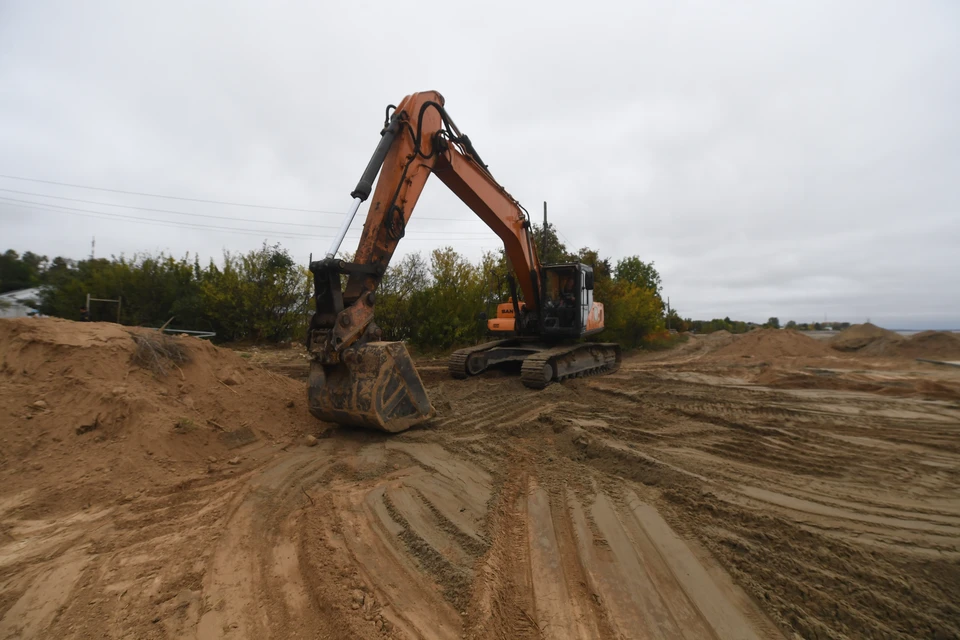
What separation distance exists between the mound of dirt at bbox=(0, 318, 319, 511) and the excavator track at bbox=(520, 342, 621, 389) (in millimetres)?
4150

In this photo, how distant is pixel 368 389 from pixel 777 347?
19271 mm

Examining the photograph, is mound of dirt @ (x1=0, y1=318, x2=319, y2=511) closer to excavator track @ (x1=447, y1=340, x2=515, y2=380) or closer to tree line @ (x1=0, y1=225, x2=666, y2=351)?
excavator track @ (x1=447, y1=340, x2=515, y2=380)

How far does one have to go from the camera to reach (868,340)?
1778 cm

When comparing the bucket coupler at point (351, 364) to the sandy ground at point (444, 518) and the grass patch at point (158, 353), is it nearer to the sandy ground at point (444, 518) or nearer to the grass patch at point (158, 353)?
the sandy ground at point (444, 518)

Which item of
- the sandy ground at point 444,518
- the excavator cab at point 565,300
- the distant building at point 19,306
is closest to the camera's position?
the sandy ground at point 444,518

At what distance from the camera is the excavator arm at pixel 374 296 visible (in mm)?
4930

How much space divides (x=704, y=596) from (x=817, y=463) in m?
3.19

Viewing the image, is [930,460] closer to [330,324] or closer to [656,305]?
[330,324]

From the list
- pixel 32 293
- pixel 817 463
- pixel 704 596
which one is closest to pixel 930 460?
pixel 817 463

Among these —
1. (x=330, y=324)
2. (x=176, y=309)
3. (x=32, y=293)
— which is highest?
(x=32, y=293)

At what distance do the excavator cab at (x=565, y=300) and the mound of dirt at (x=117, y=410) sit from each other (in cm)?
556

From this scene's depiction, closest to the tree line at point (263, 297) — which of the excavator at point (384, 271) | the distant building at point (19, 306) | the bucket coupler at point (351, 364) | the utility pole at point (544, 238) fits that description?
the distant building at point (19, 306)

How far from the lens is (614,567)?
9.03 feet

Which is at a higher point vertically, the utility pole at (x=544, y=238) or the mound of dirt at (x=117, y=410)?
the utility pole at (x=544, y=238)
